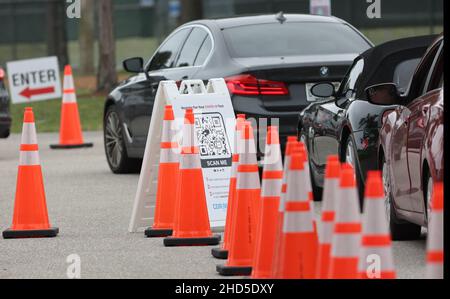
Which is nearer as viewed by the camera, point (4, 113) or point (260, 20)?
point (260, 20)

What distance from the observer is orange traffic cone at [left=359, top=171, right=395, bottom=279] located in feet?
18.8

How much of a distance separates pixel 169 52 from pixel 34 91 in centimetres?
898

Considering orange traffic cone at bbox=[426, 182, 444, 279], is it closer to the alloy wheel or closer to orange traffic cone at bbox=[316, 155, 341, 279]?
orange traffic cone at bbox=[316, 155, 341, 279]

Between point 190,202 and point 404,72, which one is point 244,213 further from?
point 404,72

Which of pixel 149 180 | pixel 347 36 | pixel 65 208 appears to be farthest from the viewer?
pixel 347 36

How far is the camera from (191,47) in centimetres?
1479

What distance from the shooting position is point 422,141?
345 inches

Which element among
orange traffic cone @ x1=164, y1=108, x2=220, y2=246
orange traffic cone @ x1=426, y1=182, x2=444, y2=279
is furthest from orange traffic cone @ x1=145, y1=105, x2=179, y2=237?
orange traffic cone @ x1=426, y1=182, x2=444, y2=279

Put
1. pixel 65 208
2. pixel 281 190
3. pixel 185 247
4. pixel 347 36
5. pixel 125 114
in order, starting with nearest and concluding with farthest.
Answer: pixel 281 190 → pixel 185 247 → pixel 65 208 → pixel 347 36 → pixel 125 114

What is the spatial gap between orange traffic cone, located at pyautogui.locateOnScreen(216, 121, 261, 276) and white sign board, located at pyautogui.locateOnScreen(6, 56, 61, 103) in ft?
49.0

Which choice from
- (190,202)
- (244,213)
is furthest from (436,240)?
(190,202)
